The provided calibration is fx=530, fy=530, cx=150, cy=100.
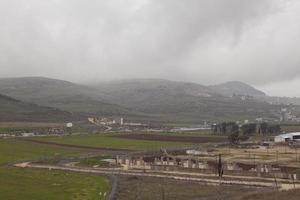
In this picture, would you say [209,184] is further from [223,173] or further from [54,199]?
[54,199]

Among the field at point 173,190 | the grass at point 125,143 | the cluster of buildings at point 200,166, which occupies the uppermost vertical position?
the grass at point 125,143

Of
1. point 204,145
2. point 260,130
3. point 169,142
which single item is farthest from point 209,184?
point 260,130

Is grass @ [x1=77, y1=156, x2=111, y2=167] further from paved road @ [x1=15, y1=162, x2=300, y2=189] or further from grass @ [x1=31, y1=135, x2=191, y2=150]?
grass @ [x1=31, y1=135, x2=191, y2=150]

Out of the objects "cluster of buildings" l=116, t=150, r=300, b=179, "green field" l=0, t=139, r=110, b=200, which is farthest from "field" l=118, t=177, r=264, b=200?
"cluster of buildings" l=116, t=150, r=300, b=179

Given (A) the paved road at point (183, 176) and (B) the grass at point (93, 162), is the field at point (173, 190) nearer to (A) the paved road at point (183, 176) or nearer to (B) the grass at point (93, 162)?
(A) the paved road at point (183, 176)

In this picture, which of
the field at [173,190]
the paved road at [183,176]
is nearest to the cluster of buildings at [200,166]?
the paved road at [183,176]

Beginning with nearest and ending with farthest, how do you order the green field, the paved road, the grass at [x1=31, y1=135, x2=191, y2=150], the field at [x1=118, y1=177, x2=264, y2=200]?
the green field, the field at [x1=118, y1=177, x2=264, y2=200], the paved road, the grass at [x1=31, y1=135, x2=191, y2=150]

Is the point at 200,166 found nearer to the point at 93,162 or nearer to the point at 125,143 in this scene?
the point at 93,162

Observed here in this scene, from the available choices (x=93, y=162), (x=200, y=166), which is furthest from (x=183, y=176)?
(x=93, y=162)

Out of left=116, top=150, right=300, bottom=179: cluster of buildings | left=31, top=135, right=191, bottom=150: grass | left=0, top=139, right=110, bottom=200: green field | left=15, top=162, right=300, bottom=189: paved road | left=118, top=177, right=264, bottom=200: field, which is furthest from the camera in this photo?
left=31, top=135, right=191, bottom=150: grass


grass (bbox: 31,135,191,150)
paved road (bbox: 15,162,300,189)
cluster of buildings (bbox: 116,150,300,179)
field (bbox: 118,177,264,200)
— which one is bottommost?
field (bbox: 118,177,264,200)

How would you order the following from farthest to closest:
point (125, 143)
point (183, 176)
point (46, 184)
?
point (125, 143), point (183, 176), point (46, 184)
